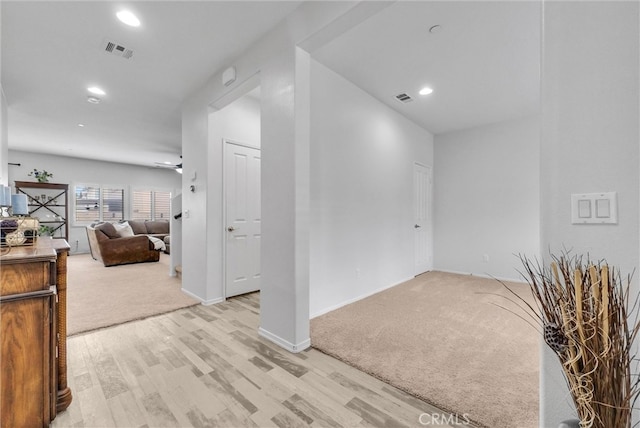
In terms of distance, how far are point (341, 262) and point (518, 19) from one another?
272 cm

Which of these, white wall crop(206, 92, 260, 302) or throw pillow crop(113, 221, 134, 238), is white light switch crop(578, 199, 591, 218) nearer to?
white wall crop(206, 92, 260, 302)

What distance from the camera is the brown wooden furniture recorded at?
123 centimetres

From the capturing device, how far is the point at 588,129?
986mm

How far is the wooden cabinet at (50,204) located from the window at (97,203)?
38 centimetres

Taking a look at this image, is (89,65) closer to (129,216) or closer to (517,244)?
(517,244)

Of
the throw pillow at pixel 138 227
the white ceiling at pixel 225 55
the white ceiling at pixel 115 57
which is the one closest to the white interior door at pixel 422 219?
the white ceiling at pixel 225 55

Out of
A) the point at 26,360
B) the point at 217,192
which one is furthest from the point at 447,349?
the point at 217,192

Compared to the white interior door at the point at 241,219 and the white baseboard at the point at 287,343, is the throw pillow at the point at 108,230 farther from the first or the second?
the white baseboard at the point at 287,343

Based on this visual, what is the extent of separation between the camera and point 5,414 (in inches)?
48.2

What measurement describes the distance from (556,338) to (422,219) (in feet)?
14.3

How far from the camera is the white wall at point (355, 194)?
293 centimetres

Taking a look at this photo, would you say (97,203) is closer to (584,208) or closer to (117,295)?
(117,295)

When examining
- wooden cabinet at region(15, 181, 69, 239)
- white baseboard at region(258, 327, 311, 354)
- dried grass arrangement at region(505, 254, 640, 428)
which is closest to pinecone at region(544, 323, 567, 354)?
dried grass arrangement at region(505, 254, 640, 428)

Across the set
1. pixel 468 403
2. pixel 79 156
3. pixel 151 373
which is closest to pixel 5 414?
pixel 151 373
